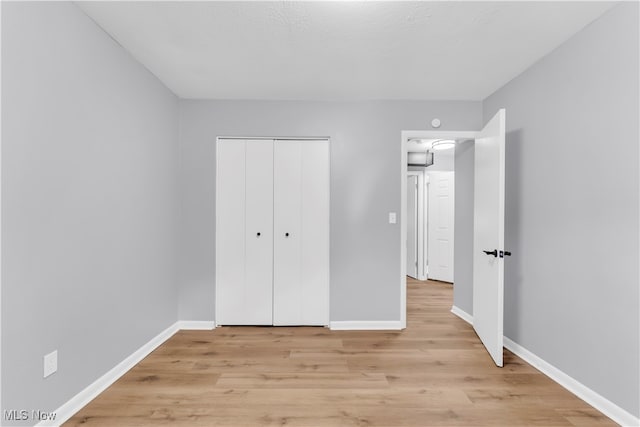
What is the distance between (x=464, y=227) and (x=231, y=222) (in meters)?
2.73

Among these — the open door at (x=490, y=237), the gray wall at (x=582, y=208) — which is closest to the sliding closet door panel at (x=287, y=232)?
the open door at (x=490, y=237)

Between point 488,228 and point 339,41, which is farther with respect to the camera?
point 488,228

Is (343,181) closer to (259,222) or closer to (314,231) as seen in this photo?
(314,231)

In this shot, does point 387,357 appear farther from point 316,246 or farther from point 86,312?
point 86,312

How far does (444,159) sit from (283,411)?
17.8 feet

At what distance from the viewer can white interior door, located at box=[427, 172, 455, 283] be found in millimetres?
5711

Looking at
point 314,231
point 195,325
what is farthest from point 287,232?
point 195,325

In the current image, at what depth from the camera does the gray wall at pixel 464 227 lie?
11.6 feet

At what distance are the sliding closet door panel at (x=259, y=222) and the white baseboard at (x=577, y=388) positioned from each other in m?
2.40

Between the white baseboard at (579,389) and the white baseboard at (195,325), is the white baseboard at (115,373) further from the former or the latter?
the white baseboard at (579,389)

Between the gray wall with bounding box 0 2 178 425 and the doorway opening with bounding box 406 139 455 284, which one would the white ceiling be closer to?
the gray wall with bounding box 0 2 178 425

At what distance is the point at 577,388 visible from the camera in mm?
2064

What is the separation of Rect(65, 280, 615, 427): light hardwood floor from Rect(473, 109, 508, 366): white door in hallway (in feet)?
0.86

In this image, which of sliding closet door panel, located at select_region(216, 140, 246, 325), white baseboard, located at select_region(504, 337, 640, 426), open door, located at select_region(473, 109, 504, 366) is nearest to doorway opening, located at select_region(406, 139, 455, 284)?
open door, located at select_region(473, 109, 504, 366)
